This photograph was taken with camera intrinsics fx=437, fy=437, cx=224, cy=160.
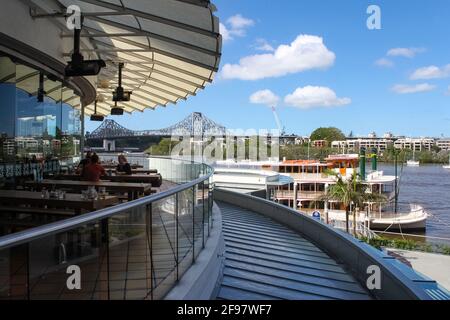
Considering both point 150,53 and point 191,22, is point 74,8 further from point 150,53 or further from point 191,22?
point 150,53

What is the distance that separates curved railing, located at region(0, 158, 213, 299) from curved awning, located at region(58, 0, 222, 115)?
391 centimetres

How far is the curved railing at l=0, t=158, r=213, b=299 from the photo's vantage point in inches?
83.2

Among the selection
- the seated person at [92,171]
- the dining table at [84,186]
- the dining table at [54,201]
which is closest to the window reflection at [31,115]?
the dining table at [84,186]

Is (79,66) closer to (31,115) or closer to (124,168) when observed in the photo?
(31,115)

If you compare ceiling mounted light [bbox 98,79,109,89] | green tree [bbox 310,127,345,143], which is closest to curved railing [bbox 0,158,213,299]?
ceiling mounted light [bbox 98,79,109,89]

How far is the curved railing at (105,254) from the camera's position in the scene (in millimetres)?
2112

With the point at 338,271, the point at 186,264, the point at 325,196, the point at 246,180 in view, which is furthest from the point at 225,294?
the point at 325,196

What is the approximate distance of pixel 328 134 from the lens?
16900 cm

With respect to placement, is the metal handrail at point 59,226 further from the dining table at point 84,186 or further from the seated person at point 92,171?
the seated person at point 92,171

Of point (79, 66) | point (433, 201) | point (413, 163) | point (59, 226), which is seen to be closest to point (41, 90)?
point (79, 66)

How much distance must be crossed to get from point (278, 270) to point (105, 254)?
3.42 meters

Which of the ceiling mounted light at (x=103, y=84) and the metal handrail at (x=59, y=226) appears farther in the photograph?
the ceiling mounted light at (x=103, y=84)

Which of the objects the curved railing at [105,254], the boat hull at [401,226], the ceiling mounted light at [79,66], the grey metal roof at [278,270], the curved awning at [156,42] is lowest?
the boat hull at [401,226]

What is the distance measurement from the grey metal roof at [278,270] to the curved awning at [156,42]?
360 centimetres
